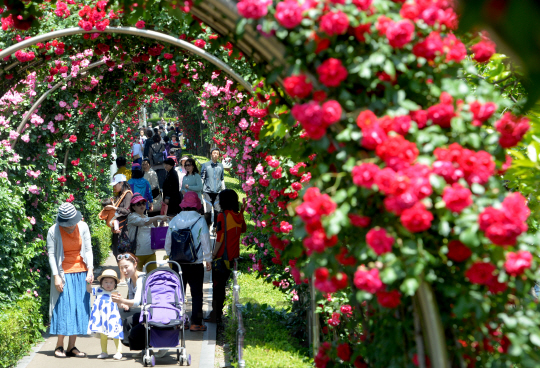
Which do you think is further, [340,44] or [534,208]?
[534,208]

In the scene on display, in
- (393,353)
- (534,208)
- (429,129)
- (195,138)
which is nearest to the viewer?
(429,129)

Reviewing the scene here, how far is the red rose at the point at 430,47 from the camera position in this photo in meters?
2.35

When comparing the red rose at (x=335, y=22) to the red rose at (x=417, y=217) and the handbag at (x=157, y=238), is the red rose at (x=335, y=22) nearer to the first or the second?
the red rose at (x=417, y=217)

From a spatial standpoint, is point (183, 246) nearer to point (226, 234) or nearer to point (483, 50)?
point (226, 234)

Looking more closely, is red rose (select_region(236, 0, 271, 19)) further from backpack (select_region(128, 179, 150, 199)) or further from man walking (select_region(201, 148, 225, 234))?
man walking (select_region(201, 148, 225, 234))

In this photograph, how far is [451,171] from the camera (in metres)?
2.18

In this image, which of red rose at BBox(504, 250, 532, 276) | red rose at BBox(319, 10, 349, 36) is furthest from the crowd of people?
red rose at BBox(504, 250, 532, 276)

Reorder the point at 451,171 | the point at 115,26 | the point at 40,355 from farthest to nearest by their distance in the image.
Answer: the point at 40,355 → the point at 115,26 → the point at 451,171

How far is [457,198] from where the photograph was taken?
2.11 m

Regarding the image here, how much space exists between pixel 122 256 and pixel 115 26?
108 inches

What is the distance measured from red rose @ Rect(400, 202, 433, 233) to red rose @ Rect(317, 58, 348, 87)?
1.93 feet

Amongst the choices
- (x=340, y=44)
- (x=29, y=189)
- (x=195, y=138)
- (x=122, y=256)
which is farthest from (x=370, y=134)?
(x=195, y=138)

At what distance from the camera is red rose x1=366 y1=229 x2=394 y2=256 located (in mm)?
2188

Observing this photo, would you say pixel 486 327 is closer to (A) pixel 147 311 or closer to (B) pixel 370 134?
(B) pixel 370 134
